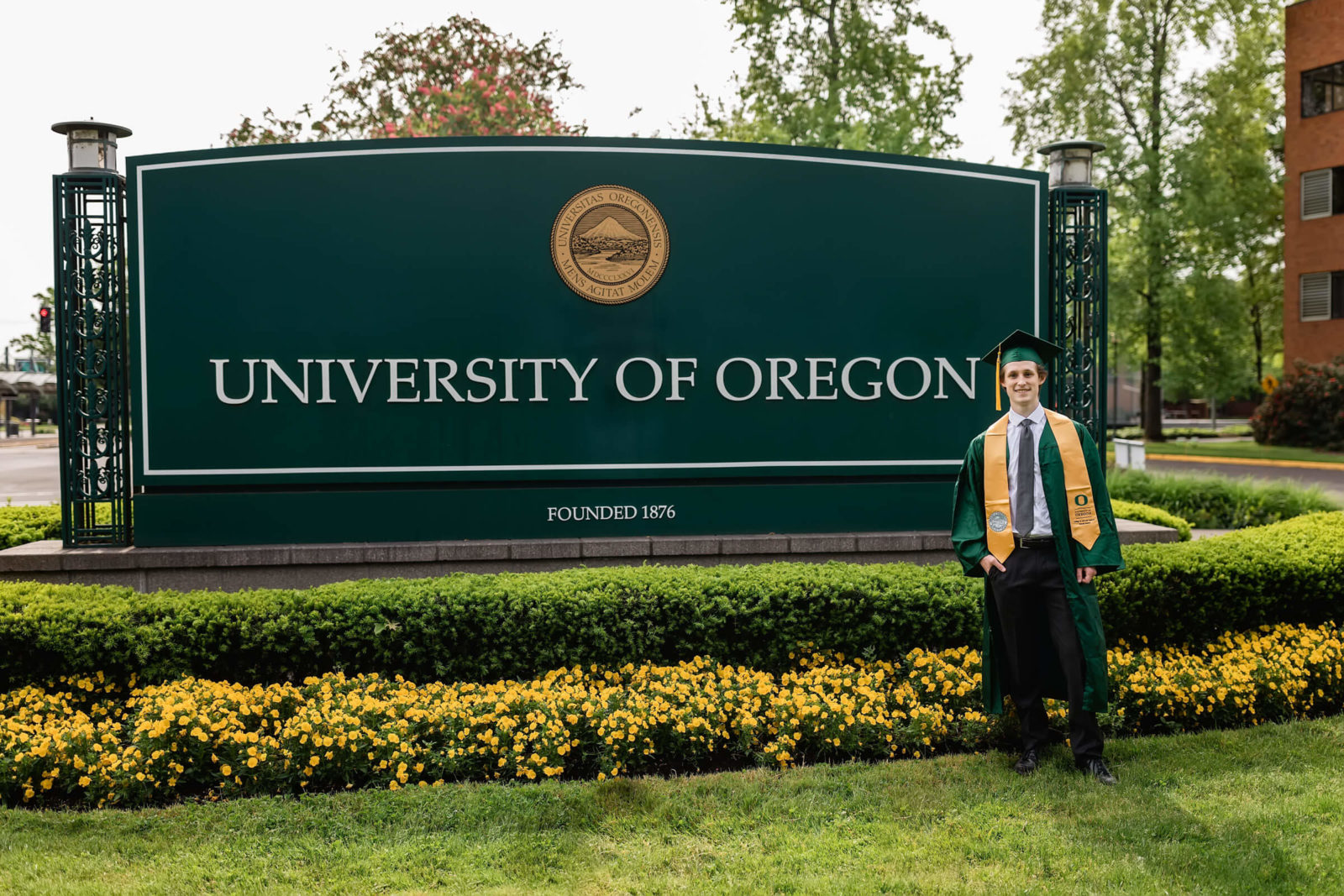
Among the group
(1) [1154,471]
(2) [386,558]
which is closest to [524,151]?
(2) [386,558]

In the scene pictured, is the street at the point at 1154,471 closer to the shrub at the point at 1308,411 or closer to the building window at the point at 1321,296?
the shrub at the point at 1308,411

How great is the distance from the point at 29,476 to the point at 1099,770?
26.3 metres

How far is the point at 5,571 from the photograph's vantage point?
6332 millimetres

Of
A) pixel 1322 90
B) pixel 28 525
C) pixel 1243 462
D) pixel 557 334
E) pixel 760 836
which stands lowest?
pixel 760 836

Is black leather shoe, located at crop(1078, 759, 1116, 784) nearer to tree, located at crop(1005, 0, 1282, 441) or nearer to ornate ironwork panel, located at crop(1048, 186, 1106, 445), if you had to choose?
ornate ironwork panel, located at crop(1048, 186, 1106, 445)

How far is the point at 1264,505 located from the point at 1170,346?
67.7ft

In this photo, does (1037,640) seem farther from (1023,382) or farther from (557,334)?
(557,334)

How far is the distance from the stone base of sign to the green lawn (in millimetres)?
20755

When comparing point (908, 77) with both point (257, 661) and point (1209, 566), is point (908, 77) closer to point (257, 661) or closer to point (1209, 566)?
point (1209, 566)

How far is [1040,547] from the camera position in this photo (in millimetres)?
4473

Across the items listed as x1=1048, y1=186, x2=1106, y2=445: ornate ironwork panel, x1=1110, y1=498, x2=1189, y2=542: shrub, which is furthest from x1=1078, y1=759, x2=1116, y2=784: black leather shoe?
x1=1110, y1=498, x2=1189, y2=542: shrub

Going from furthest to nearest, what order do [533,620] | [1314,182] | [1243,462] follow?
1. [1314,182]
2. [1243,462]
3. [533,620]

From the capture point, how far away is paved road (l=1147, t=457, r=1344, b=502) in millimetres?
19062

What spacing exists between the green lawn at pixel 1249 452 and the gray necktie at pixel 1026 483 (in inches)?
872
